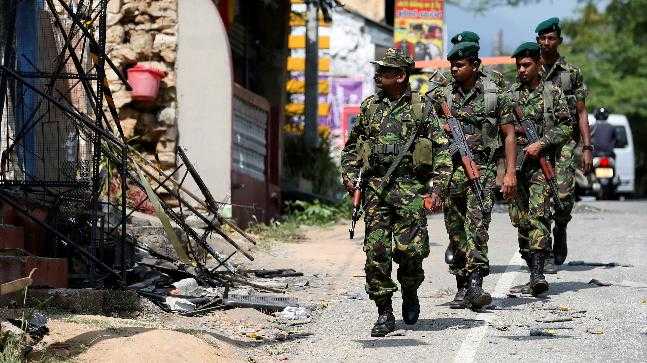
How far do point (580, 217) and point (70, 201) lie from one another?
36.7 feet

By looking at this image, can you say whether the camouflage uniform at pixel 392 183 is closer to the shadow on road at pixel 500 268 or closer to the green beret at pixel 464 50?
the green beret at pixel 464 50

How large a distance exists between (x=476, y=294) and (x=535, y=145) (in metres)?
1.78

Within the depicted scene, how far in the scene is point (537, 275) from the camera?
1162 cm

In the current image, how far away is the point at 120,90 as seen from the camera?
1717 centimetres

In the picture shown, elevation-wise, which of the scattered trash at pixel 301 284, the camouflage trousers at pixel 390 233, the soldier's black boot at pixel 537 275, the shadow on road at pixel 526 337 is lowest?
the shadow on road at pixel 526 337

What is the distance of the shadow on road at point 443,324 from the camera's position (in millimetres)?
10070

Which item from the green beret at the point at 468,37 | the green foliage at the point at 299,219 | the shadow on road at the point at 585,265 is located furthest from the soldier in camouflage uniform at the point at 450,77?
the green foliage at the point at 299,219

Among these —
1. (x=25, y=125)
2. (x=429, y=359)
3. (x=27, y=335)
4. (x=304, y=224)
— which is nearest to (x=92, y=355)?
(x=27, y=335)

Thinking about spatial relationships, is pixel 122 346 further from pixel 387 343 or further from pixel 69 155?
pixel 69 155

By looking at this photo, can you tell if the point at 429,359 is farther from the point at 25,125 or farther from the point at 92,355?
the point at 25,125

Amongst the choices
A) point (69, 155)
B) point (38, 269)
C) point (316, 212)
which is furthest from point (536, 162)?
point (316, 212)

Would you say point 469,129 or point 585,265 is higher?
point 469,129

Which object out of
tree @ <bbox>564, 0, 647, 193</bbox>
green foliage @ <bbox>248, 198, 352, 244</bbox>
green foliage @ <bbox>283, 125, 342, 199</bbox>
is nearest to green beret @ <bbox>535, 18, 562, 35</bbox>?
green foliage @ <bbox>248, 198, 352, 244</bbox>

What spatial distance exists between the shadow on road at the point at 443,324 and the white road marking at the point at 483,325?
0.27 feet
